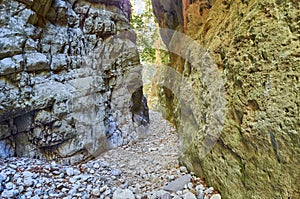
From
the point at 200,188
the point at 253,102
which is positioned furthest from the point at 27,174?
the point at 253,102

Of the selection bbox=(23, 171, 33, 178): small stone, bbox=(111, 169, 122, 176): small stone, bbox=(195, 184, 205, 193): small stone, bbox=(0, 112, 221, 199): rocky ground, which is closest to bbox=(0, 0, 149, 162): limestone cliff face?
bbox=(0, 112, 221, 199): rocky ground

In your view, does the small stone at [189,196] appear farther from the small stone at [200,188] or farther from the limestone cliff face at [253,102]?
the limestone cliff face at [253,102]

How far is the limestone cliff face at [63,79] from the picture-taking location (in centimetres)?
330

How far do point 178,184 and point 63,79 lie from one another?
2942mm

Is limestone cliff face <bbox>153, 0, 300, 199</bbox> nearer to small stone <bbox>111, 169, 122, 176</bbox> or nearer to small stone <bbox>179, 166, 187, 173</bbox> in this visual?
small stone <bbox>179, 166, 187, 173</bbox>

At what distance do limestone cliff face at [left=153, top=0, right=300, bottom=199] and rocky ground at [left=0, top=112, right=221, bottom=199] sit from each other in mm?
358

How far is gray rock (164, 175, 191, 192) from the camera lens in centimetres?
262

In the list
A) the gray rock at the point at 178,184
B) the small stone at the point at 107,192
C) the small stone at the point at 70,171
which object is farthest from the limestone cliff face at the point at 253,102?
the small stone at the point at 70,171

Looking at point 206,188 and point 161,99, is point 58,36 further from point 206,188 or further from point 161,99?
point 161,99

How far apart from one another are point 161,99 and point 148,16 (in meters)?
4.38

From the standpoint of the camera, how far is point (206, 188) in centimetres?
254

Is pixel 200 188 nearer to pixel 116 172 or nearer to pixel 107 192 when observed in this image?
pixel 107 192

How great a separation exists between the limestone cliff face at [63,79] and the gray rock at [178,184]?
219 centimetres

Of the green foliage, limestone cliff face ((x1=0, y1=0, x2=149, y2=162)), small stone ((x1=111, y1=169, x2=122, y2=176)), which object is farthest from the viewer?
the green foliage
